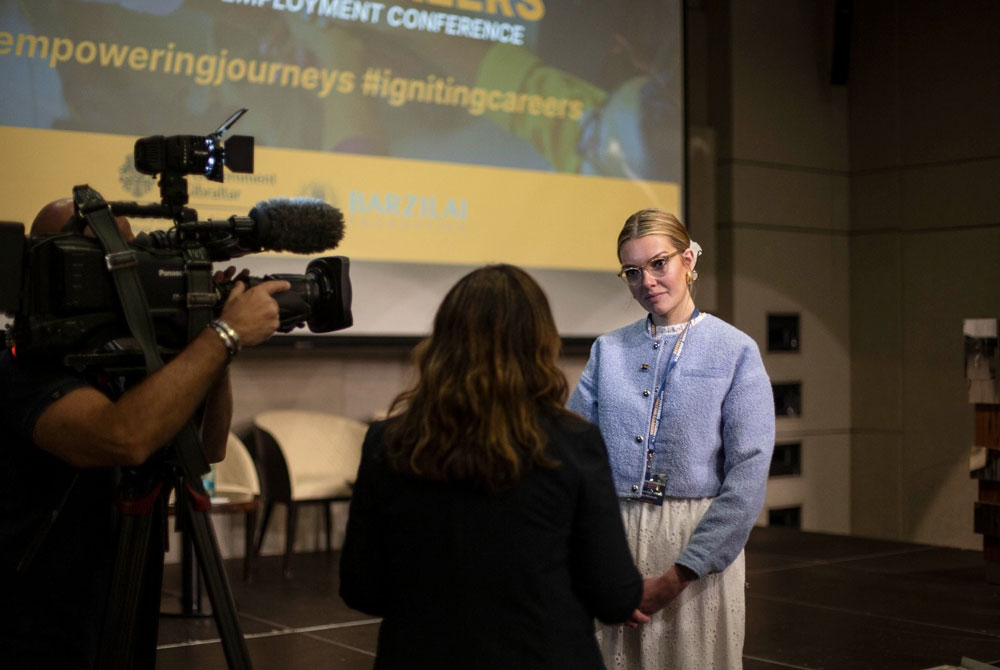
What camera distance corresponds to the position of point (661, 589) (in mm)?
1994

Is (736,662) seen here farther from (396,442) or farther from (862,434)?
(862,434)

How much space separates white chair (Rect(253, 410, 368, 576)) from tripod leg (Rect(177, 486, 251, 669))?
11.8 feet

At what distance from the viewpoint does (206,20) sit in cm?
519

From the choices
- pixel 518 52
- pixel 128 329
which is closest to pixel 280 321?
pixel 128 329

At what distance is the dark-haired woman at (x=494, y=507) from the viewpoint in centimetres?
147

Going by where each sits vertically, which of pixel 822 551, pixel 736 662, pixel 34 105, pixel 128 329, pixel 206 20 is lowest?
pixel 822 551

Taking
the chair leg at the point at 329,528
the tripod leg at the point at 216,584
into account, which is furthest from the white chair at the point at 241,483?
the tripod leg at the point at 216,584

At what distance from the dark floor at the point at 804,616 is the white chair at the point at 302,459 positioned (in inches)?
12.4

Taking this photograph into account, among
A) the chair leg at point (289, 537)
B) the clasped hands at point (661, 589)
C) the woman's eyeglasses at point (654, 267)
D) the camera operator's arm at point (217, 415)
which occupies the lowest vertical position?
the chair leg at point (289, 537)

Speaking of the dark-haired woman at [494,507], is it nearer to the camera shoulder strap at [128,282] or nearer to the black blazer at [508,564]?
the black blazer at [508,564]

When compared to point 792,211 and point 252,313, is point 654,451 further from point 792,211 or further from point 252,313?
point 792,211

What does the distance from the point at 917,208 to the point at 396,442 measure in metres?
6.79

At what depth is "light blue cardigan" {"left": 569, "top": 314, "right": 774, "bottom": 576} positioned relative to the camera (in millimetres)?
2031

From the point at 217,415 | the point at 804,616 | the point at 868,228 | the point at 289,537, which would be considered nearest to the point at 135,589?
the point at 217,415
